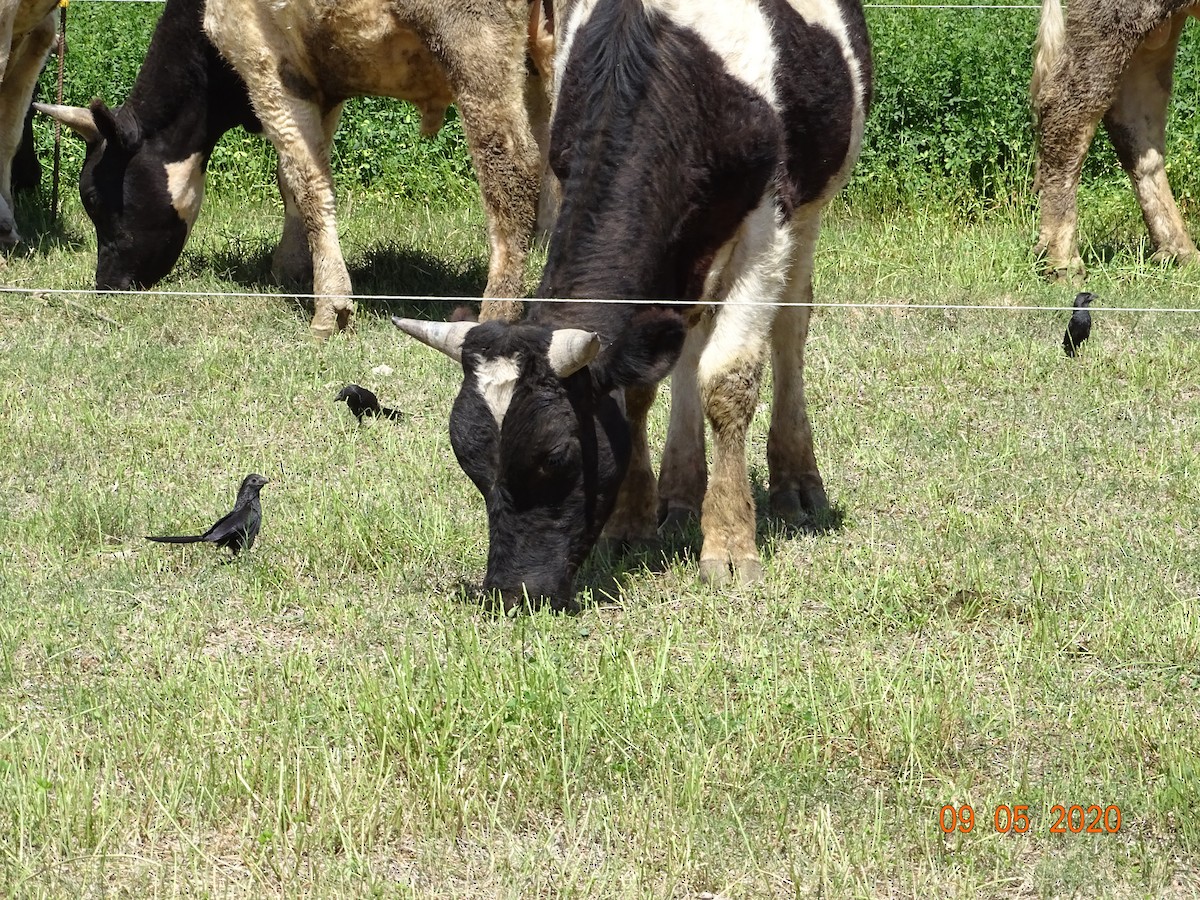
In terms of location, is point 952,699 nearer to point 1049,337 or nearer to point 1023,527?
point 1023,527

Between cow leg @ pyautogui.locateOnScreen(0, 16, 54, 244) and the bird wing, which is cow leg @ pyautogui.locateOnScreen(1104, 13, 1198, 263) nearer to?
the bird wing

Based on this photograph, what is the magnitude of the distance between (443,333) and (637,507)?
4.73ft

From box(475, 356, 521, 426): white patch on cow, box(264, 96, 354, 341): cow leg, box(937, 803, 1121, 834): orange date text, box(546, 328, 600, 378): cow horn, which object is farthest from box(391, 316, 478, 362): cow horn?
box(264, 96, 354, 341): cow leg

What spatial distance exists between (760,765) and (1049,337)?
19.5 feet

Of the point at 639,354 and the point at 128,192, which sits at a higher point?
the point at 639,354

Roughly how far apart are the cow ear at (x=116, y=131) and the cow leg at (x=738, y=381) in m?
5.73

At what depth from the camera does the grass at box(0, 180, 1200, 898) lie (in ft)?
13.0

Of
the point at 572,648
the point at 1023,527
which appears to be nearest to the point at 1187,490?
the point at 1023,527

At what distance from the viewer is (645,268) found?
548cm

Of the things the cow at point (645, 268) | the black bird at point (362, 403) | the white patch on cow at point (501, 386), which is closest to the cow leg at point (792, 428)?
the cow at point (645, 268)

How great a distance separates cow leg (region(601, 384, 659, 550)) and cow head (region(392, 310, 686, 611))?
2.95ft

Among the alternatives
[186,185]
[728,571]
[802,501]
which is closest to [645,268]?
[728,571]

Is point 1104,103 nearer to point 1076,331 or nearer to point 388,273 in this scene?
point 1076,331

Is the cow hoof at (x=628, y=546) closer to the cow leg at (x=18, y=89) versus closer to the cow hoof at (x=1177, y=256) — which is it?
the cow hoof at (x=1177, y=256)
